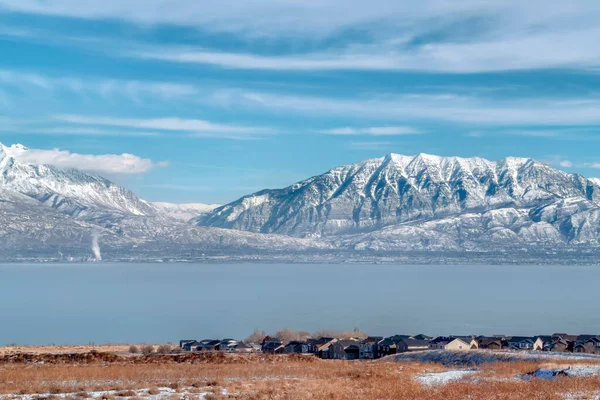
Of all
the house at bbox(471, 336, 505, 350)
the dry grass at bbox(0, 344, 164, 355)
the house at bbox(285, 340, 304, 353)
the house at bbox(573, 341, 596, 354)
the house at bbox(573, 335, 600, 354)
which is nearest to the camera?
the dry grass at bbox(0, 344, 164, 355)

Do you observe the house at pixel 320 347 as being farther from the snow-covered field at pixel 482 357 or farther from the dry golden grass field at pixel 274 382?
the dry golden grass field at pixel 274 382

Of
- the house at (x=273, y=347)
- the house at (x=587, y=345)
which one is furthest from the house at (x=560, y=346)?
the house at (x=273, y=347)

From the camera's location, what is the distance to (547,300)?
189 m

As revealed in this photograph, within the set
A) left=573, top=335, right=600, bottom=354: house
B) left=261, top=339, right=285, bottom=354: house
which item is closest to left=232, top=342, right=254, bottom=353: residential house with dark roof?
left=261, top=339, right=285, bottom=354: house

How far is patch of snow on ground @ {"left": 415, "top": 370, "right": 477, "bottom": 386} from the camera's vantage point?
2813cm

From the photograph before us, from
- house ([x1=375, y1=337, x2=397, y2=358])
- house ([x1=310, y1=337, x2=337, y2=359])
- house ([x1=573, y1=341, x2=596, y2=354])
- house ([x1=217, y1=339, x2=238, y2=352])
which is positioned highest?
house ([x1=573, y1=341, x2=596, y2=354])

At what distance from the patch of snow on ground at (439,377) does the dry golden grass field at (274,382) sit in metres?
0.04

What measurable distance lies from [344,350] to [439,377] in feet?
137

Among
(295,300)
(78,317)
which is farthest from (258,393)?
(295,300)

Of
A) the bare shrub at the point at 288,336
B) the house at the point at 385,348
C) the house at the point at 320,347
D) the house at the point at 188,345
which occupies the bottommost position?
the bare shrub at the point at 288,336

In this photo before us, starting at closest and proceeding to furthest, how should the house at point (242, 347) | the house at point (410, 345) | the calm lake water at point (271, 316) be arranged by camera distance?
the house at point (410, 345)
the house at point (242, 347)
the calm lake water at point (271, 316)

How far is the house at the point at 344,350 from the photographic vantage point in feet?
229

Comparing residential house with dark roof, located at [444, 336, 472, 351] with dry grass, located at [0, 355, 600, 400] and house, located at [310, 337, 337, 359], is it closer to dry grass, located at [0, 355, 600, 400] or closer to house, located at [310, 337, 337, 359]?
house, located at [310, 337, 337, 359]

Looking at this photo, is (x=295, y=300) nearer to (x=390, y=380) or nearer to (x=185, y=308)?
(x=185, y=308)
